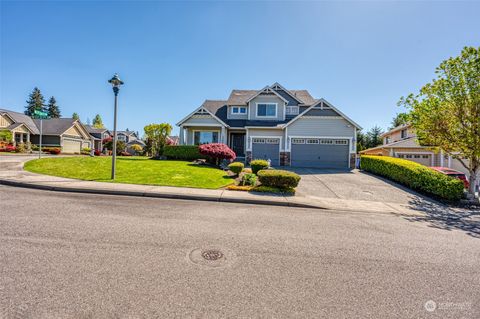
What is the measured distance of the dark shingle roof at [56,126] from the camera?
31.9 metres

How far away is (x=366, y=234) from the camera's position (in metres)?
5.30

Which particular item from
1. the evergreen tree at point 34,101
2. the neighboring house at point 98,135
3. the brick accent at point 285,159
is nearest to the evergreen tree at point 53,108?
the evergreen tree at point 34,101

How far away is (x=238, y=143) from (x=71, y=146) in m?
30.3

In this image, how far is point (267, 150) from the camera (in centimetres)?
2072

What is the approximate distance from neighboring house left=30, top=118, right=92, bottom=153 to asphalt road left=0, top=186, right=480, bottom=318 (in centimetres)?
3403

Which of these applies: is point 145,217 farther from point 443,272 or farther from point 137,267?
point 443,272

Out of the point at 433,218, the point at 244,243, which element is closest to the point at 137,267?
the point at 244,243

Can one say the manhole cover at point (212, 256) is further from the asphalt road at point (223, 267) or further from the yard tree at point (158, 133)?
the yard tree at point (158, 133)

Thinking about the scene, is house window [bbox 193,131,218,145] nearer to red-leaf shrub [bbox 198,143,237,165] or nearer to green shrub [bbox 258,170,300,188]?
red-leaf shrub [bbox 198,143,237,165]

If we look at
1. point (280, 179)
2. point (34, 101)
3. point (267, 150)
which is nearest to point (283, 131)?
point (267, 150)

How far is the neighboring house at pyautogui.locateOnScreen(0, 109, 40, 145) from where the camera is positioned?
2847 centimetres

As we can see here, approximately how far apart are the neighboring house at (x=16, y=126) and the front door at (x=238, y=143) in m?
29.6

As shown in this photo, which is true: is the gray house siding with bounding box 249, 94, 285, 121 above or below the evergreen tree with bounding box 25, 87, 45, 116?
below

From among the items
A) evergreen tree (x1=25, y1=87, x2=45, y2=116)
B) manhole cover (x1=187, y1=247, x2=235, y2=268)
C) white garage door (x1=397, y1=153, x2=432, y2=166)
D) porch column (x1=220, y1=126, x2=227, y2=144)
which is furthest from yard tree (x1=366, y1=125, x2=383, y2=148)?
evergreen tree (x1=25, y1=87, x2=45, y2=116)
